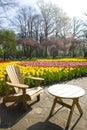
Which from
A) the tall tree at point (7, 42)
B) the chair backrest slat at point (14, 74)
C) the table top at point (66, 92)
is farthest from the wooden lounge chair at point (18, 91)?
the tall tree at point (7, 42)

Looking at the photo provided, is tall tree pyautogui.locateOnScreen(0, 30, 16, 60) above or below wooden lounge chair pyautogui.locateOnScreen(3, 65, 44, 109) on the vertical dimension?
above

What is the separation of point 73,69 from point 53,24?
2863 cm

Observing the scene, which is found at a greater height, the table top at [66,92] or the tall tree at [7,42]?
the tall tree at [7,42]

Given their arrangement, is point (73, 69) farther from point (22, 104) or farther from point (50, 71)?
point (22, 104)

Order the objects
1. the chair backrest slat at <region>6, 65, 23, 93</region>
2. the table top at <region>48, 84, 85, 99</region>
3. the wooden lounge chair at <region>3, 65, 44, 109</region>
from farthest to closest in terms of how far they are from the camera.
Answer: the chair backrest slat at <region>6, 65, 23, 93</region> < the wooden lounge chair at <region>3, 65, 44, 109</region> < the table top at <region>48, 84, 85, 99</region>

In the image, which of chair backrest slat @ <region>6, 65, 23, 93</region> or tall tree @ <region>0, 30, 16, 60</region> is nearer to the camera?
chair backrest slat @ <region>6, 65, 23, 93</region>

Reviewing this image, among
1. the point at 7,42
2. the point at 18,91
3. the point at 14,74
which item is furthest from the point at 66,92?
the point at 7,42

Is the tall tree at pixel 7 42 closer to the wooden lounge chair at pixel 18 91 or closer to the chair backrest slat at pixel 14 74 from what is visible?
the chair backrest slat at pixel 14 74

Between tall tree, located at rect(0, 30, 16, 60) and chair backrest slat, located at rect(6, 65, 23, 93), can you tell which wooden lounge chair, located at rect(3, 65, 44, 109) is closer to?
chair backrest slat, located at rect(6, 65, 23, 93)

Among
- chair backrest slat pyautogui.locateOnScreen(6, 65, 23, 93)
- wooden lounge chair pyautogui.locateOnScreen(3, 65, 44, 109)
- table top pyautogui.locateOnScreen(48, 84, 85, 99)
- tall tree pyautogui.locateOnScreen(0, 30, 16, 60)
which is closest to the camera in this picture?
table top pyautogui.locateOnScreen(48, 84, 85, 99)

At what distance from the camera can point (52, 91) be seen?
14.1 feet

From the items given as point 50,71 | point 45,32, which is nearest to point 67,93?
point 50,71

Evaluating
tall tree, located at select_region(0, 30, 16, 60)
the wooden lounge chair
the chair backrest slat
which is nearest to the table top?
the wooden lounge chair

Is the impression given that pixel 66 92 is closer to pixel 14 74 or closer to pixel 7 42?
pixel 14 74
